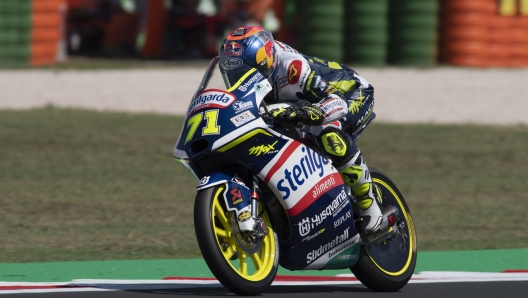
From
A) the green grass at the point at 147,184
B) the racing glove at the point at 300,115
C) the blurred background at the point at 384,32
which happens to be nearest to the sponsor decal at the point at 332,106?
Result: the racing glove at the point at 300,115

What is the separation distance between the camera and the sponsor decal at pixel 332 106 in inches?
217

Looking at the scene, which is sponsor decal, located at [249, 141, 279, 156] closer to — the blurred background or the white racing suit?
the white racing suit

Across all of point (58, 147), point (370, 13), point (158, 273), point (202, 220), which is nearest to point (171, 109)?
point (58, 147)

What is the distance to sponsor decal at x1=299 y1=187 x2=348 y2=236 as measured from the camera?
550cm

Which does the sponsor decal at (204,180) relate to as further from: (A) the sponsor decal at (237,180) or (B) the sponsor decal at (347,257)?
(B) the sponsor decal at (347,257)

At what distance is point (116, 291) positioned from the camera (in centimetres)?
560

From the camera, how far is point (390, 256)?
6.18 m

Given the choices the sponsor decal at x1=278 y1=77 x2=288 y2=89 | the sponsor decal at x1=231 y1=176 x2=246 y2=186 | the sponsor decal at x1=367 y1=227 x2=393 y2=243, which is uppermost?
the sponsor decal at x1=278 y1=77 x2=288 y2=89

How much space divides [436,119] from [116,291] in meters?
9.58

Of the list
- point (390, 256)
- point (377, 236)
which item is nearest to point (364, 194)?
point (377, 236)

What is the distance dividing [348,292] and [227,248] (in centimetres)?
102

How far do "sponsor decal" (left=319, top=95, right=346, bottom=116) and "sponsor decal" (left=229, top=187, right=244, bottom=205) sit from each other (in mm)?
696

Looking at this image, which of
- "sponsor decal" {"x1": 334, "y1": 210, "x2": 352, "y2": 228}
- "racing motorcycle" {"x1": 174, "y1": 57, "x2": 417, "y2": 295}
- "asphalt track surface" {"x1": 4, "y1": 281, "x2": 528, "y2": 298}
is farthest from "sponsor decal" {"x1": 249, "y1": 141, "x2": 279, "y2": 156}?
"asphalt track surface" {"x1": 4, "y1": 281, "x2": 528, "y2": 298}

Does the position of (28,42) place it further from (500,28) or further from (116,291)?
(116,291)
